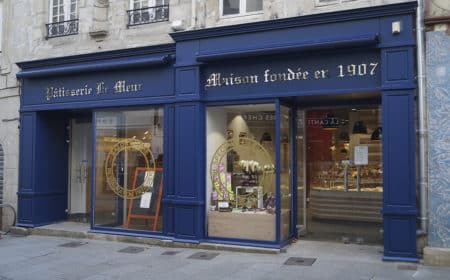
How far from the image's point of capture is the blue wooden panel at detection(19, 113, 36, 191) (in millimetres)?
11641

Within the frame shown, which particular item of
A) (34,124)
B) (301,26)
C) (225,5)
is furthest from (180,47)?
(34,124)

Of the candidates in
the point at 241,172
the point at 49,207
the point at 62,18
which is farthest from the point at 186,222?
the point at 62,18

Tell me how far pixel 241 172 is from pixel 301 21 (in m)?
3.09

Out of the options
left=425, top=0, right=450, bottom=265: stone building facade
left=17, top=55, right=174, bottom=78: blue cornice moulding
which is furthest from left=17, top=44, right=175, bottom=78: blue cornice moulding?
left=425, top=0, right=450, bottom=265: stone building facade

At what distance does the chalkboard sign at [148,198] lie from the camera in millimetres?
10188

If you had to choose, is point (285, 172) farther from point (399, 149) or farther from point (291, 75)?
point (399, 149)

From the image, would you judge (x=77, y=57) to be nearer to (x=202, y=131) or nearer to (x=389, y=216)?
(x=202, y=131)

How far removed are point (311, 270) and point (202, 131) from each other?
346cm

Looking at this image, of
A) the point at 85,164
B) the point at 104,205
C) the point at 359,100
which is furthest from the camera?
the point at 85,164

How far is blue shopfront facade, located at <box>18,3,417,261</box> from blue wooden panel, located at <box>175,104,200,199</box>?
0.8 inches

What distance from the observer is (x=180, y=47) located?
9625 millimetres

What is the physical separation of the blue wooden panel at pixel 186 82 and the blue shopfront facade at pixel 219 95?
0.06 ft

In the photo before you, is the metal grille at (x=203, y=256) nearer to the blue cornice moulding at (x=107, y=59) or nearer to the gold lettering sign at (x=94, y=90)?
the gold lettering sign at (x=94, y=90)

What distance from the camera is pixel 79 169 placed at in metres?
12.5
